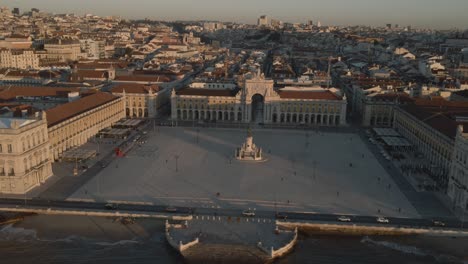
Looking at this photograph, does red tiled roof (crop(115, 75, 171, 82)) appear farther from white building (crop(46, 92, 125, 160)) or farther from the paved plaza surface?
the paved plaza surface

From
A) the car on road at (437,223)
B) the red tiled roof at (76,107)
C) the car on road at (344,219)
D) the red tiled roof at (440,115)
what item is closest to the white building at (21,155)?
the red tiled roof at (76,107)

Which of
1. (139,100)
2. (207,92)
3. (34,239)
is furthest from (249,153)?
(139,100)

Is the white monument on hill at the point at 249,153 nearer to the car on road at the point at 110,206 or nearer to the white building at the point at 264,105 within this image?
the car on road at the point at 110,206

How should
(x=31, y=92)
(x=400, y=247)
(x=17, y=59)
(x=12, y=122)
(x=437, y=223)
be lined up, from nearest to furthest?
(x=400, y=247)
(x=437, y=223)
(x=12, y=122)
(x=31, y=92)
(x=17, y=59)

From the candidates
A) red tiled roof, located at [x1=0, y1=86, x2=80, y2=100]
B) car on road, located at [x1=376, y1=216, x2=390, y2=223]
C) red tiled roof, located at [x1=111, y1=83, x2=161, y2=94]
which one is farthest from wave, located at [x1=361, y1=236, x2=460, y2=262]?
red tiled roof, located at [x1=111, y1=83, x2=161, y2=94]

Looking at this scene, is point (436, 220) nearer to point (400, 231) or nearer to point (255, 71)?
point (400, 231)

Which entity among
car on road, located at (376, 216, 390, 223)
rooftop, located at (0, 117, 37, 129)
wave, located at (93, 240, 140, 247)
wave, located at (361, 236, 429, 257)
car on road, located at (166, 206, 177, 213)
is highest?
rooftop, located at (0, 117, 37, 129)

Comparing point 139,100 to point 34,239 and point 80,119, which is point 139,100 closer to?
point 80,119

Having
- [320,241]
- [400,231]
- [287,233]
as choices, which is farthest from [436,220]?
[287,233]
